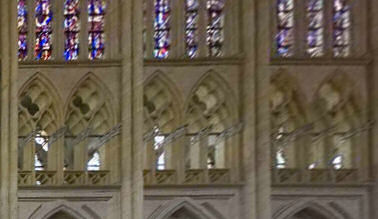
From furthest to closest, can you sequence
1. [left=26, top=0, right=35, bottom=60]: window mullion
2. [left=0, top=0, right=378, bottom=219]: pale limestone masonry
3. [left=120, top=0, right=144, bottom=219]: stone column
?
[left=26, top=0, right=35, bottom=60]: window mullion, [left=0, top=0, right=378, bottom=219]: pale limestone masonry, [left=120, top=0, right=144, bottom=219]: stone column

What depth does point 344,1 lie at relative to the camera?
A: 1547 cm

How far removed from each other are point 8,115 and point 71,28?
197 centimetres

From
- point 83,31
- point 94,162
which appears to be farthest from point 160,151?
point 83,31

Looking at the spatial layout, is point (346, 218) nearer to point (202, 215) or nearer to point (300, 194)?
point (300, 194)

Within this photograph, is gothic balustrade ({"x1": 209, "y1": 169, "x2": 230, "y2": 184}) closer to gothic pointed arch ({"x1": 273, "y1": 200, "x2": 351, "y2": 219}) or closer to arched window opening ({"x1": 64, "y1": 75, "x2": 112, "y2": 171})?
gothic pointed arch ({"x1": 273, "y1": 200, "x2": 351, "y2": 219})

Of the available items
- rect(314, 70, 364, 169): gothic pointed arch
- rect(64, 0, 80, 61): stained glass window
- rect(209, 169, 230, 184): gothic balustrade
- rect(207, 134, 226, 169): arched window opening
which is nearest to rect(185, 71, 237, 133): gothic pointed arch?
rect(207, 134, 226, 169): arched window opening

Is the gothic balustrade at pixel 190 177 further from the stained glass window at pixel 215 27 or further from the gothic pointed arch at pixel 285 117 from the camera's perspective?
the stained glass window at pixel 215 27

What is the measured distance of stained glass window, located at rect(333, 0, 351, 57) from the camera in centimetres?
1534

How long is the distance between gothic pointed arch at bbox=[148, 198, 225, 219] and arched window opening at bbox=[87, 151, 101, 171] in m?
1.28

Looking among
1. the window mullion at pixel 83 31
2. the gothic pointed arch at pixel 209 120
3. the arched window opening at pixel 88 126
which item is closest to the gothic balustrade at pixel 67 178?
the arched window opening at pixel 88 126

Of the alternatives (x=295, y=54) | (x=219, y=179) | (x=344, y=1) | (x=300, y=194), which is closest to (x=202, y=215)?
(x=219, y=179)

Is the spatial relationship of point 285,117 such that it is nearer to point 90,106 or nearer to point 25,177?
point 90,106

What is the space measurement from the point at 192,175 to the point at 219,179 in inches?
18.2

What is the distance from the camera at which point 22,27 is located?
15.4m
